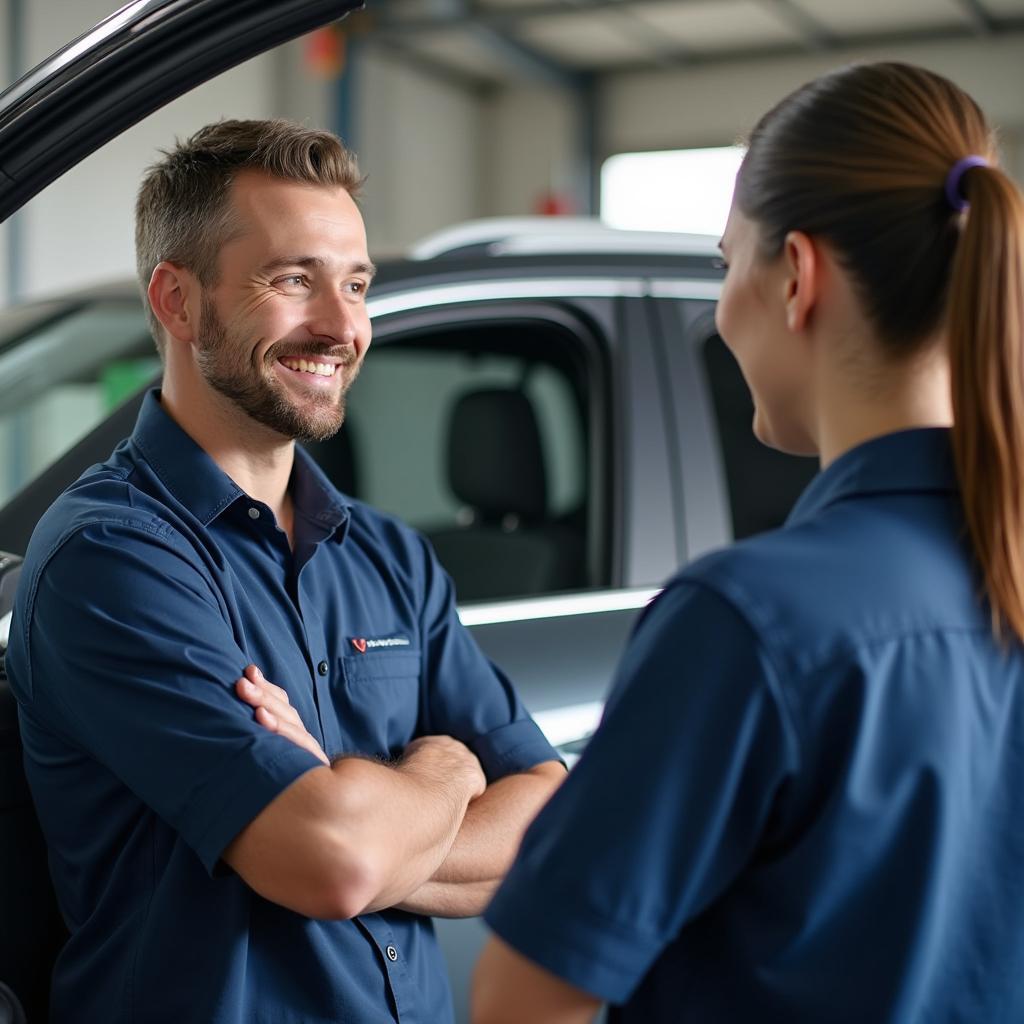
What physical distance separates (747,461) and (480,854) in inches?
57.9

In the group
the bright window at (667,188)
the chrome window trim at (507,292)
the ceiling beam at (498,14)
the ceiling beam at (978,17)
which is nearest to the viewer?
the chrome window trim at (507,292)

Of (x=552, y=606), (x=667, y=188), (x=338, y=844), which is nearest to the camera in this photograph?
(x=338, y=844)

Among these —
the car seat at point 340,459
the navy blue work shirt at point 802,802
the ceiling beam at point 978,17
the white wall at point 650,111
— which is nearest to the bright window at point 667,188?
the white wall at point 650,111

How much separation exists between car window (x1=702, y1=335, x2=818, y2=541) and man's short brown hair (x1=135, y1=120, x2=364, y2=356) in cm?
122

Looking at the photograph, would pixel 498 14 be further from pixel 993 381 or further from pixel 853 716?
pixel 853 716

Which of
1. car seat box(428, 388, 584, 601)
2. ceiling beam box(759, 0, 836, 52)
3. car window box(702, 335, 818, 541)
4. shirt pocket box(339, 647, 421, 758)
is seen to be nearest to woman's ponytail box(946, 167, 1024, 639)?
shirt pocket box(339, 647, 421, 758)

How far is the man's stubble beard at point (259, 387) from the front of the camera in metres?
1.76

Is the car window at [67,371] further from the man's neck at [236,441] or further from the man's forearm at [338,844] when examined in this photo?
the man's forearm at [338,844]

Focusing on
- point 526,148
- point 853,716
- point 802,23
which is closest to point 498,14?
point 526,148

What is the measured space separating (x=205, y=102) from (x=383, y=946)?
784 cm

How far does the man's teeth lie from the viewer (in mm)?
1811

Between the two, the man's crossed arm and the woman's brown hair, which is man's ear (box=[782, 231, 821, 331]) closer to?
the woman's brown hair

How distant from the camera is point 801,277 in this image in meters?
1.05

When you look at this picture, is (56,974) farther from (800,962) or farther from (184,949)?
(800,962)
